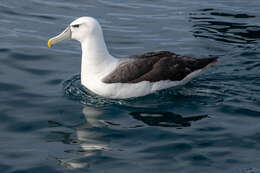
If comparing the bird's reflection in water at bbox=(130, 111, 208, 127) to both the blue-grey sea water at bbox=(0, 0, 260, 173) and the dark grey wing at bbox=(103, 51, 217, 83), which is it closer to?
the blue-grey sea water at bbox=(0, 0, 260, 173)

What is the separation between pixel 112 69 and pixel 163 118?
1.64 metres

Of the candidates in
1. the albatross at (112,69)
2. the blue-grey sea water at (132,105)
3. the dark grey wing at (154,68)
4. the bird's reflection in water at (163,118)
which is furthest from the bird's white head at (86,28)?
the bird's reflection in water at (163,118)

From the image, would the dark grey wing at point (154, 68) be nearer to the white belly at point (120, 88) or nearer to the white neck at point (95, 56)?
the white belly at point (120, 88)

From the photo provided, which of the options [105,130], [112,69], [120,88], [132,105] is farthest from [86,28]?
[105,130]

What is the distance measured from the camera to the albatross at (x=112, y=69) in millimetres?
9852

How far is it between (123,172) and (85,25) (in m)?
3.74

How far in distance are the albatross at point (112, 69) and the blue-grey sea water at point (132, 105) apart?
22 cm

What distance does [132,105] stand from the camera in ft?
31.7

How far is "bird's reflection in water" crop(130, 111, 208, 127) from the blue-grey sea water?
18 mm

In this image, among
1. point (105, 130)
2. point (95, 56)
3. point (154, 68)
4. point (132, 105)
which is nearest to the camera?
point (105, 130)

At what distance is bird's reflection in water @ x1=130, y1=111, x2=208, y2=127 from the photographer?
8.75 metres

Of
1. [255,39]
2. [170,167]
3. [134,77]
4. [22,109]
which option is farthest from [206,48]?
[170,167]

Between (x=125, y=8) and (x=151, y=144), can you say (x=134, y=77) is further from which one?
(x=125, y=8)

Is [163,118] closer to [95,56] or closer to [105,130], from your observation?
[105,130]
